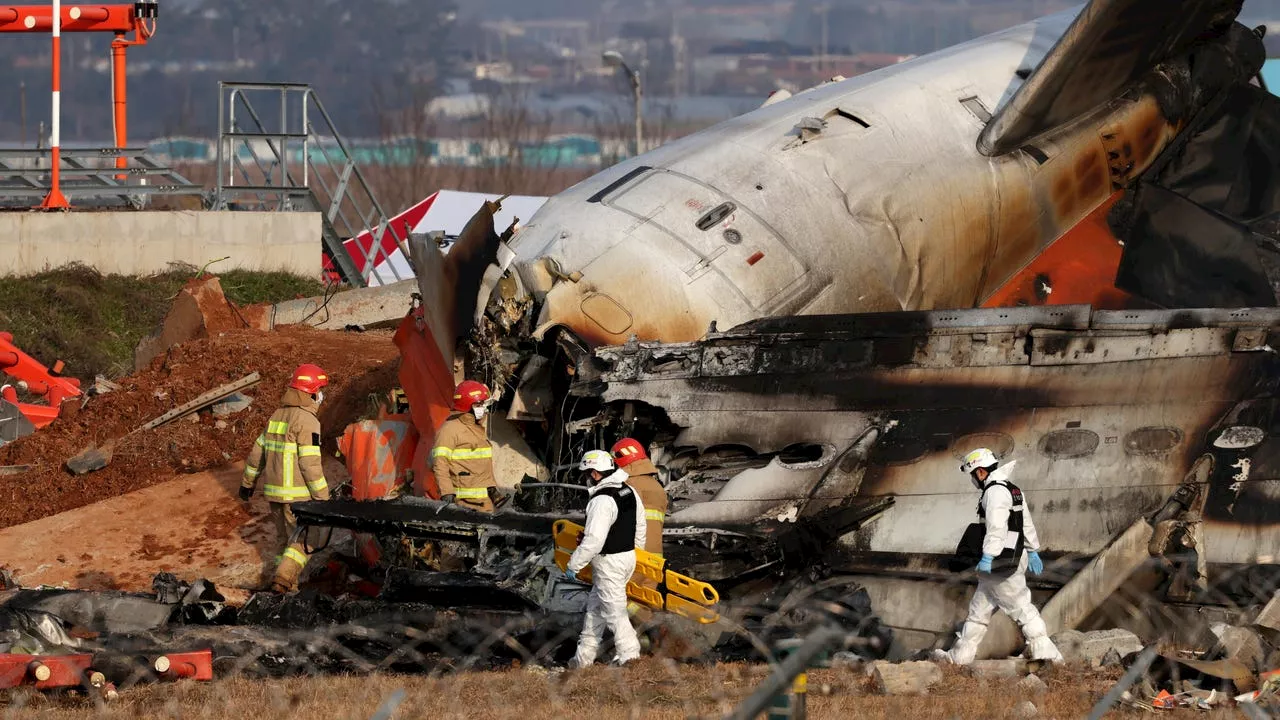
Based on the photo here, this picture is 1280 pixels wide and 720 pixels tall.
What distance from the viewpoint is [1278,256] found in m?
17.0

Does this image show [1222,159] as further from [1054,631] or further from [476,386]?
[476,386]

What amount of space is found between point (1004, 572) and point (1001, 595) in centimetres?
17

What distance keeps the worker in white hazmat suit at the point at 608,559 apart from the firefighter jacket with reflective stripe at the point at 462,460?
2541 millimetres

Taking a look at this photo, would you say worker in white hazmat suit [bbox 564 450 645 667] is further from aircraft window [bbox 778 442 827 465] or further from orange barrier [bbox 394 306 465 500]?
orange barrier [bbox 394 306 465 500]

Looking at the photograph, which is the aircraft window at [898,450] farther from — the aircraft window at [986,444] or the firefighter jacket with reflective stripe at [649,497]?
the firefighter jacket with reflective stripe at [649,497]

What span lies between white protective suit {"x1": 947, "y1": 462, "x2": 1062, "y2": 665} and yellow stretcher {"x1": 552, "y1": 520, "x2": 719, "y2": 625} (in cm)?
183

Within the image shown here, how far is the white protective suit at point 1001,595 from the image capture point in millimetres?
11602

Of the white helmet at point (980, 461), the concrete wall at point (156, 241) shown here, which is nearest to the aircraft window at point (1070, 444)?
the white helmet at point (980, 461)

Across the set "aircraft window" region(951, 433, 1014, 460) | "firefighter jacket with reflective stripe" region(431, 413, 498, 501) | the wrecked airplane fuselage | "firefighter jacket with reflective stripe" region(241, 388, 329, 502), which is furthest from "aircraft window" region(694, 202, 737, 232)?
"firefighter jacket with reflective stripe" region(241, 388, 329, 502)

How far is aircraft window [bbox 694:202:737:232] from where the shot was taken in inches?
598

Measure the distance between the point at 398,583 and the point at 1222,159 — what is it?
1045 cm

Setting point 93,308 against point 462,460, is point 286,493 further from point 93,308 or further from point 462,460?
point 93,308

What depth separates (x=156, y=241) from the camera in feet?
92.5

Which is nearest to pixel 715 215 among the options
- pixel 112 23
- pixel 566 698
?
pixel 566 698
